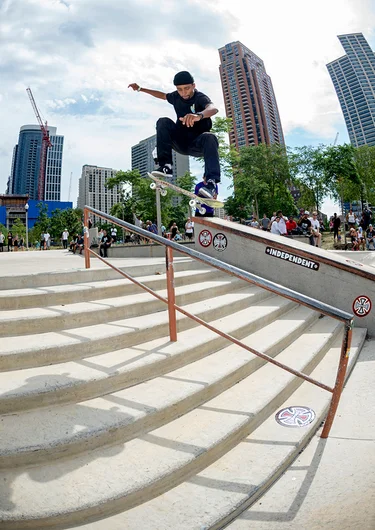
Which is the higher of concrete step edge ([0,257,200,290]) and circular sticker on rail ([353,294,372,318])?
concrete step edge ([0,257,200,290])

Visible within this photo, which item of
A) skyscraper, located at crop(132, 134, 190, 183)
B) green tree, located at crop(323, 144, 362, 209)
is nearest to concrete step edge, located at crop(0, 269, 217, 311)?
green tree, located at crop(323, 144, 362, 209)

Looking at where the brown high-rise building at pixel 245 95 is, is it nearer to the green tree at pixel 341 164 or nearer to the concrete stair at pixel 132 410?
the green tree at pixel 341 164

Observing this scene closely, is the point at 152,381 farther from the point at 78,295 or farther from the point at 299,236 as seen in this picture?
the point at 299,236

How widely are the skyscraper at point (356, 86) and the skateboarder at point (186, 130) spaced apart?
6171 inches

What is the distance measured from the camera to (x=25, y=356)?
2.56 metres

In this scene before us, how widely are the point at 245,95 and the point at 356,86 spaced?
76491 millimetres

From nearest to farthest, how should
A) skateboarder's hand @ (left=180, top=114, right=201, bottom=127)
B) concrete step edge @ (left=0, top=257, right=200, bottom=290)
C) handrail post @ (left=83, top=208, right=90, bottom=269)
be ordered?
1. concrete step edge @ (left=0, top=257, right=200, bottom=290)
2. handrail post @ (left=83, top=208, right=90, bottom=269)
3. skateboarder's hand @ (left=180, top=114, right=201, bottom=127)

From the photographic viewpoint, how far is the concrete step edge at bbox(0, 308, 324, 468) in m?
1.88

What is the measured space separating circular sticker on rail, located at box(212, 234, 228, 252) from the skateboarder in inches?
63.0

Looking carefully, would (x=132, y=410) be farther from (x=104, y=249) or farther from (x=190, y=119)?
(x=104, y=249)

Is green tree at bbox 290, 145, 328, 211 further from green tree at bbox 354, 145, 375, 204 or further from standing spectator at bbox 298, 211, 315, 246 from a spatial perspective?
standing spectator at bbox 298, 211, 315, 246

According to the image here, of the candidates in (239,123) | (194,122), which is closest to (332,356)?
(194,122)

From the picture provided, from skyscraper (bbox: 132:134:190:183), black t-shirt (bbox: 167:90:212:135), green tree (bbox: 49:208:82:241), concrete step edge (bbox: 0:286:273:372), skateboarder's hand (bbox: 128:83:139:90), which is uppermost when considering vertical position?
skyscraper (bbox: 132:134:190:183)

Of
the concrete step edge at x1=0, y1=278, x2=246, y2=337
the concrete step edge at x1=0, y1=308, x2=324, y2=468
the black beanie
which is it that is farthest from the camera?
the black beanie
